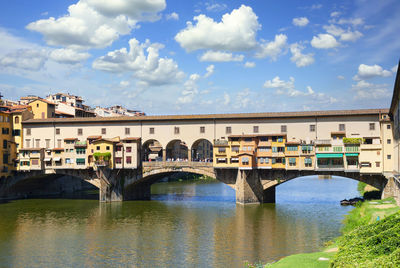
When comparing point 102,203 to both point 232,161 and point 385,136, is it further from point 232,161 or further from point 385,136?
point 385,136

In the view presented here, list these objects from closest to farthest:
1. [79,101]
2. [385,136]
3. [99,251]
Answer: [99,251] < [385,136] < [79,101]

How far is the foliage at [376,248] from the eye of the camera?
17.8 metres

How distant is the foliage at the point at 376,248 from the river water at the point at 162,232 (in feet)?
33.5

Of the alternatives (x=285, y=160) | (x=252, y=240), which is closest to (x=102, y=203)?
(x=285, y=160)

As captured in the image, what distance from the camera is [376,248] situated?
20.7m

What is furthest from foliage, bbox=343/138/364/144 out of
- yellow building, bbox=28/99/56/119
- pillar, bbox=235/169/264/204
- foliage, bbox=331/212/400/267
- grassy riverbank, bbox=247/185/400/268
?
yellow building, bbox=28/99/56/119

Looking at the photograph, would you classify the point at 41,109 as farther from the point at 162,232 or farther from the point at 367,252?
the point at 367,252

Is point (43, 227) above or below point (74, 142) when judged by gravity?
below

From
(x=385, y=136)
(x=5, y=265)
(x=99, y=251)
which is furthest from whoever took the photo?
(x=385, y=136)

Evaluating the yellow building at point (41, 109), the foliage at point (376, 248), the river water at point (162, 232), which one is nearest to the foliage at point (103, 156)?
the river water at point (162, 232)

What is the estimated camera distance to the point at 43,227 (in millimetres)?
46812

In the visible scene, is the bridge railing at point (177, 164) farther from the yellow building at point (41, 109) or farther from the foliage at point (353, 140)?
the yellow building at point (41, 109)

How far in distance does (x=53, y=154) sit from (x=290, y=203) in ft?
132

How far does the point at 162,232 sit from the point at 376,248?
86.7 ft
